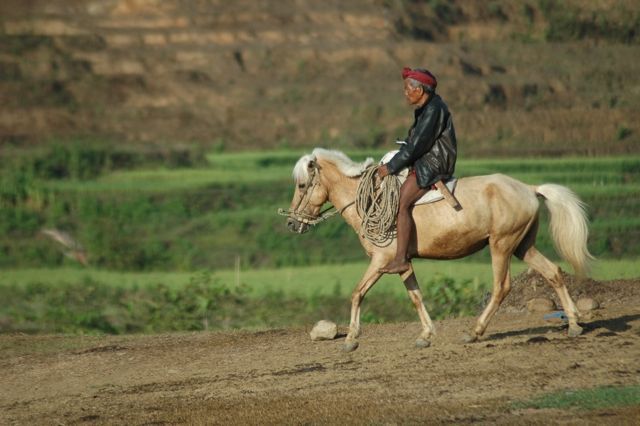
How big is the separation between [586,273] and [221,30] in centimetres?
3458

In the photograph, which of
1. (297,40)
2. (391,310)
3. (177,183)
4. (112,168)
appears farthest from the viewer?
(297,40)

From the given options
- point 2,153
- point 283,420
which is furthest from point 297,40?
point 283,420

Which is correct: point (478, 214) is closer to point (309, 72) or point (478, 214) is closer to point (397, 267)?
point (397, 267)

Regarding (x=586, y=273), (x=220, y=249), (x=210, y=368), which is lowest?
(x=220, y=249)

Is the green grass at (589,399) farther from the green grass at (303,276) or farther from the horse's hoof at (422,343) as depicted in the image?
the green grass at (303,276)

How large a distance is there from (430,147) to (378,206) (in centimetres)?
75

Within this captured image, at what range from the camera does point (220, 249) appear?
30188mm

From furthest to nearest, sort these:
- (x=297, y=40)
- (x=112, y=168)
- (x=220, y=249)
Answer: (x=297, y=40), (x=112, y=168), (x=220, y=249)

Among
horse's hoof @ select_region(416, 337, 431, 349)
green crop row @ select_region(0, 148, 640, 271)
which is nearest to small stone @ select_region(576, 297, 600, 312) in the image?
horse's hoof @ select_region(416, 337, 431, 349)

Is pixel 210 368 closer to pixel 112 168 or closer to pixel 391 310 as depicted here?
pixel 391 310

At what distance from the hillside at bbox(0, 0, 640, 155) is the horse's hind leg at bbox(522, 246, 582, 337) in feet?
84.1

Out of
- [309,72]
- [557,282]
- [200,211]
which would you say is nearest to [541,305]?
[557,282]

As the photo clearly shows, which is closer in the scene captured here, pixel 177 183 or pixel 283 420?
pixel 283 420

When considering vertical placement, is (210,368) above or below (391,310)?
above
